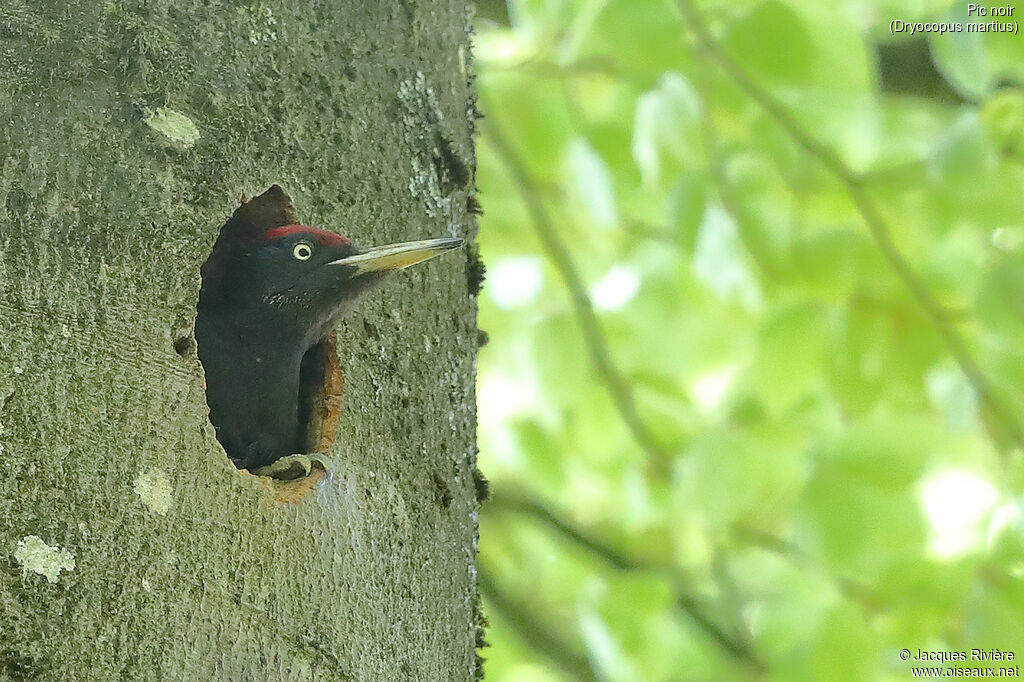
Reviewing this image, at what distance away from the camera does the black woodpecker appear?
191cm

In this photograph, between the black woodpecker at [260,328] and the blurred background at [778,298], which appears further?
the blurred background at [778,298]

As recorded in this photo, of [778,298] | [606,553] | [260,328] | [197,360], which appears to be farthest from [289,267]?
[606,553]

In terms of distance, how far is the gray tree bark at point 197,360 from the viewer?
119 cm

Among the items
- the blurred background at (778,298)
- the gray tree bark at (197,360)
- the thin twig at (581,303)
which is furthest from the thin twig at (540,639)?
the gray tree bark at (197,360)

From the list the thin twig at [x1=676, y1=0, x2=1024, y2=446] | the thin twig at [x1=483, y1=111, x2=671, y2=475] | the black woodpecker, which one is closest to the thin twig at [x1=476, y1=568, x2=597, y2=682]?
the thin twig at [x1=483, y1=111, x2=671, y2=475]

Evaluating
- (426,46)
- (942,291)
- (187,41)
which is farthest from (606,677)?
(187,41)

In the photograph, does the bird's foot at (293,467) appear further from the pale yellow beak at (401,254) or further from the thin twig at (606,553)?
the thin twig at (606,553)

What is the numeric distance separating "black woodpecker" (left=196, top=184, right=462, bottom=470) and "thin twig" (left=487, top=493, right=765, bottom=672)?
200 cm

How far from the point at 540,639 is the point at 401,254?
9.12 ft

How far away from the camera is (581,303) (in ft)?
10.1

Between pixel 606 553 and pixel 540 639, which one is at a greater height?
pixel 606 553

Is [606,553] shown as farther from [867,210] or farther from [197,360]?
[197,360]

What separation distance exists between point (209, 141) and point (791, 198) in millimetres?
2018

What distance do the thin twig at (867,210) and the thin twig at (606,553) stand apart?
1433 millimetres
